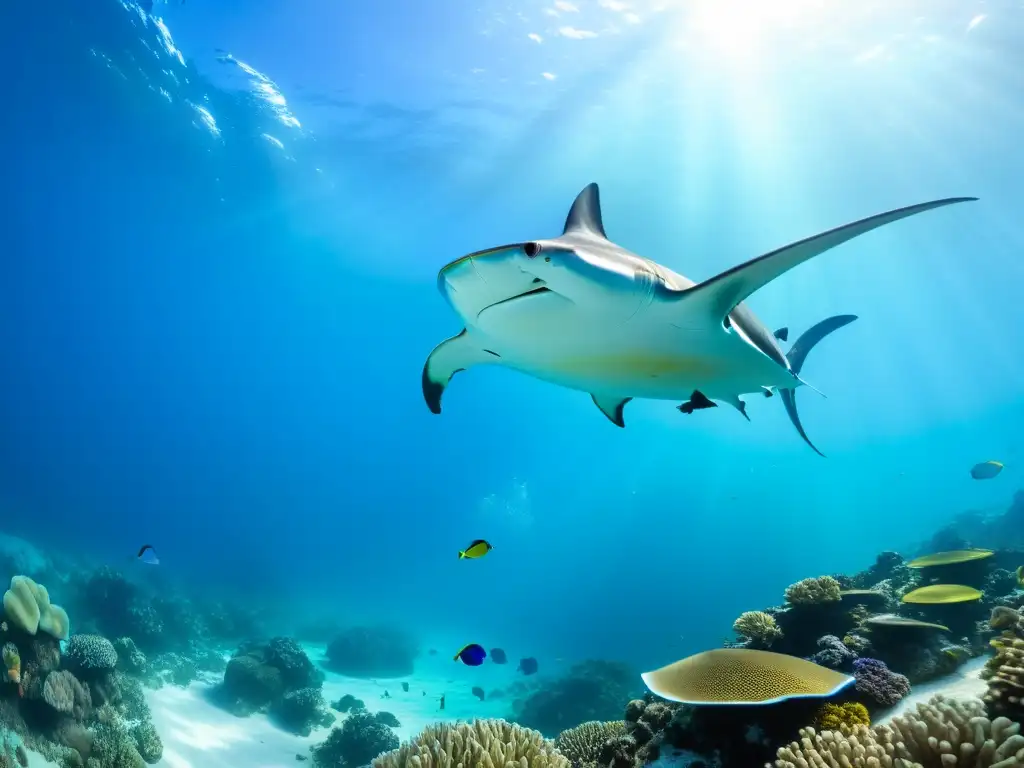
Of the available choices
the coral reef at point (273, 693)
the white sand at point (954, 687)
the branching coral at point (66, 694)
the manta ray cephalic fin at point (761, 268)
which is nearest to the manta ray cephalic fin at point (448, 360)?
the manta ray cephalic fin at point (761, 268)

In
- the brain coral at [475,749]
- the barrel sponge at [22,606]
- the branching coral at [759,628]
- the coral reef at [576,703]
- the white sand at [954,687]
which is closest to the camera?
the brain coral at [475,749]

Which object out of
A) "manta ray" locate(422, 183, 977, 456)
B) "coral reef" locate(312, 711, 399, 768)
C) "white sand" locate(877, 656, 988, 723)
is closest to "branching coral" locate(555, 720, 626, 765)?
"white sand" locate(877, 656, 988, 723)

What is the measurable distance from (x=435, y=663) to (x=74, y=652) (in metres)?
31.7

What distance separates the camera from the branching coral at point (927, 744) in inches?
85.4

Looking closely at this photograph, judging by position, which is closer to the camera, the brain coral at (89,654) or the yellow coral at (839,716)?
the yellow coral at (839,716)

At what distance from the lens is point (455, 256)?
44656 mm

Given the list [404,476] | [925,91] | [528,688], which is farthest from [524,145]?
[404,476]

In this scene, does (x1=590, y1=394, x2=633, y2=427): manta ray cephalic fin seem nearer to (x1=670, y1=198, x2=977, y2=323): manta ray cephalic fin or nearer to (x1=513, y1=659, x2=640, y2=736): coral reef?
(x1=670, y1=198, x2=977, y2=323): manta ray cephalic fin

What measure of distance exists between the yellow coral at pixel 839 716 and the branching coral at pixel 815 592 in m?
2.49

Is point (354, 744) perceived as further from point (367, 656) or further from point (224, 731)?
point (367, 656)

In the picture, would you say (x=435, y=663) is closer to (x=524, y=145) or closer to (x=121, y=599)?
(x=121, y=599)

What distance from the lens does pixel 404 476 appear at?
97.5 metres

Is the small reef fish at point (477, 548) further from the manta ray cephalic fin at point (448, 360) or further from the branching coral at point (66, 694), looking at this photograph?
the branching coral at point (66, 694)

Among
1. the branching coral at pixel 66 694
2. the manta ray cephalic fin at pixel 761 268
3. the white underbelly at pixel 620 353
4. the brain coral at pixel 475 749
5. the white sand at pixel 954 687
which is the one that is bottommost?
the brain coral at pixel 475 749
